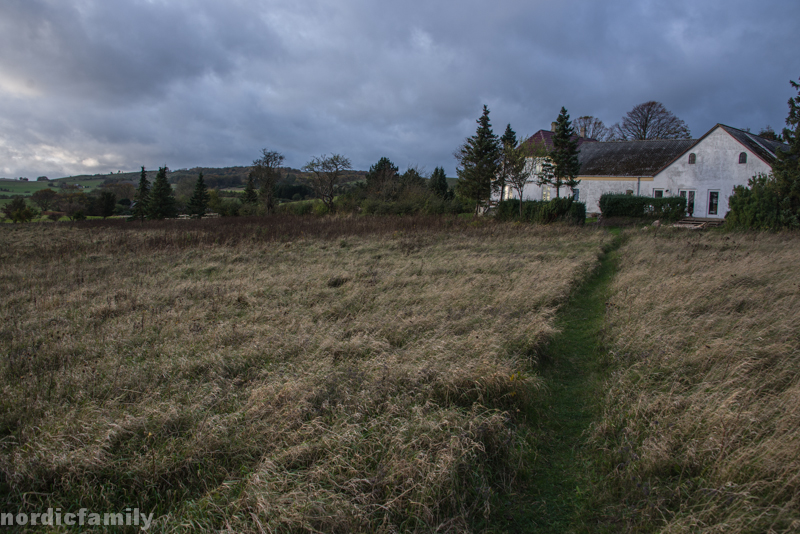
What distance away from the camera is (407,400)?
3771 millimetres

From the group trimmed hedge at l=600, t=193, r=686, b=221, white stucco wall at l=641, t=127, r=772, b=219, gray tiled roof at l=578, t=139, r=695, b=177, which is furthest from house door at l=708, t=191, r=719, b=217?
trimmed hedge at l=600, t=193, r=686, b=221

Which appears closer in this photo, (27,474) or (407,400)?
(27,474)

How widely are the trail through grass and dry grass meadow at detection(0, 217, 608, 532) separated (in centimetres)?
21

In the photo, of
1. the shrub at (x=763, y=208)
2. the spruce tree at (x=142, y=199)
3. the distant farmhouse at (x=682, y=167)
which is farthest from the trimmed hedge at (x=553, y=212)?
the spruce tree at (x=142, y=199)

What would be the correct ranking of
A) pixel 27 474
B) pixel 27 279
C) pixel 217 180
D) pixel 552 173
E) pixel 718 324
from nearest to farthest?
pixel 27 474 → pixel 718 324 → pixel 27 279 → pixel 552 173 → pixel 217 180

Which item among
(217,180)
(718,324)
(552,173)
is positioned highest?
(217,180)

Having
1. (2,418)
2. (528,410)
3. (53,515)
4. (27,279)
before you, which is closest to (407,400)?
(528,410)

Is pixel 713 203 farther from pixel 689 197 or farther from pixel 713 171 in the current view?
pixel 713 171

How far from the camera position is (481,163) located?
29.2 meters

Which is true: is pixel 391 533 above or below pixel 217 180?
below

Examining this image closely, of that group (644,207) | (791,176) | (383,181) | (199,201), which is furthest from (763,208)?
(199,201)

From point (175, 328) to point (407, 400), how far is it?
149 inches

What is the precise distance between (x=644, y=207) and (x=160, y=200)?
38.1 metres

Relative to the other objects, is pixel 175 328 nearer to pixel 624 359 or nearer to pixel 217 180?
pixel 624 359
